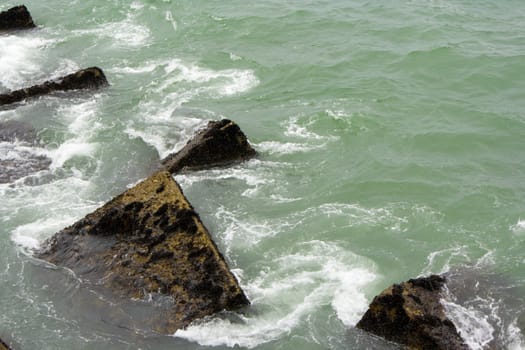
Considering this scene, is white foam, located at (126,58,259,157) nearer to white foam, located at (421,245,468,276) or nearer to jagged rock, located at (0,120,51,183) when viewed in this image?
jagged rock, located at (0,120,51,183)

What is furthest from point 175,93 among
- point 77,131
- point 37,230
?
point 37,230

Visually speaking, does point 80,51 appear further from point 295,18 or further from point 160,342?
point 160,342

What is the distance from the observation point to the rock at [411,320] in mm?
8508

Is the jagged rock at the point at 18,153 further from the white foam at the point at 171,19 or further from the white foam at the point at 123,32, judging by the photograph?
the white foam at the point at 171,19

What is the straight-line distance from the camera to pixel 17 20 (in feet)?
80.5

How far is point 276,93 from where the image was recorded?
713 inches

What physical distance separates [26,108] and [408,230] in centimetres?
1067

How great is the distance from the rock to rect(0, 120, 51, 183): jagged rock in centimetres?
839

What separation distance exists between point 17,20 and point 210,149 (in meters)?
15.0

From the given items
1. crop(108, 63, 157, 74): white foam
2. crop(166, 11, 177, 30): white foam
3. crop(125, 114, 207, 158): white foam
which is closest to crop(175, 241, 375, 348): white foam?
crop(125, 114, 207, 158): white foam

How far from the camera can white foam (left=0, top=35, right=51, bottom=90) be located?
19266 millimetres

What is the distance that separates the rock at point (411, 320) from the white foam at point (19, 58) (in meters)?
14.0

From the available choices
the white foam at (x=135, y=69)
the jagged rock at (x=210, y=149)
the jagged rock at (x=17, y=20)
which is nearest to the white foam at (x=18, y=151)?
the jagged rock at (x=210, y=149)

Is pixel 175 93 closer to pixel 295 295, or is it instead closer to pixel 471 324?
pixel 295 295
